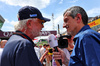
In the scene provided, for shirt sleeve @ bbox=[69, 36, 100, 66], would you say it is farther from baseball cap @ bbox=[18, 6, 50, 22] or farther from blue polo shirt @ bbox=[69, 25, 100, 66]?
baseball cap @ bbox=[18, 6, 50, 22]

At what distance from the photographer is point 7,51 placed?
3.80 ft

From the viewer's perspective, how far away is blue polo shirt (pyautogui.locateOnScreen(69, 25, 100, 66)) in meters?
1.01

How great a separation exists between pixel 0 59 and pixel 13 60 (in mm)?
196

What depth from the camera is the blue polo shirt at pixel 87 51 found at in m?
1.01

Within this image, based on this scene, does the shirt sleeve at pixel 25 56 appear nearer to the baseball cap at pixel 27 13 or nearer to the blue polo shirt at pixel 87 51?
the blue polo shirt at pixel 87 51

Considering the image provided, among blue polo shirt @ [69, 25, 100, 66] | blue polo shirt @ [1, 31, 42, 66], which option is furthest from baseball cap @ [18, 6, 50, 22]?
blue polo shirt @ [69, 25, 100, 66]

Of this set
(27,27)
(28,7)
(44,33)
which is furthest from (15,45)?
(44,33)

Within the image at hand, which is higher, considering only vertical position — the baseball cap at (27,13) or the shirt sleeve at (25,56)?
the baseball cap at (27,13)

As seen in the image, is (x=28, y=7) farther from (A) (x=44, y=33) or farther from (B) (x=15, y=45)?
(A) (x=44, y=33)

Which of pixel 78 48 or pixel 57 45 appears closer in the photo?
pixel 78 48

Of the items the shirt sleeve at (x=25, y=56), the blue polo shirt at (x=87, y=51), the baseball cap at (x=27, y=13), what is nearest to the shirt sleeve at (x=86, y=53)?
the blue polo shirt at (x=87, y=51)

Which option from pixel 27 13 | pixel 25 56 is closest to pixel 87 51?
pixel 25 56

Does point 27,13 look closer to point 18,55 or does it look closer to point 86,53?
point 18,55

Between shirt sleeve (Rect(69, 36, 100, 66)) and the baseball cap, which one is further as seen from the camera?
the baseball cap
